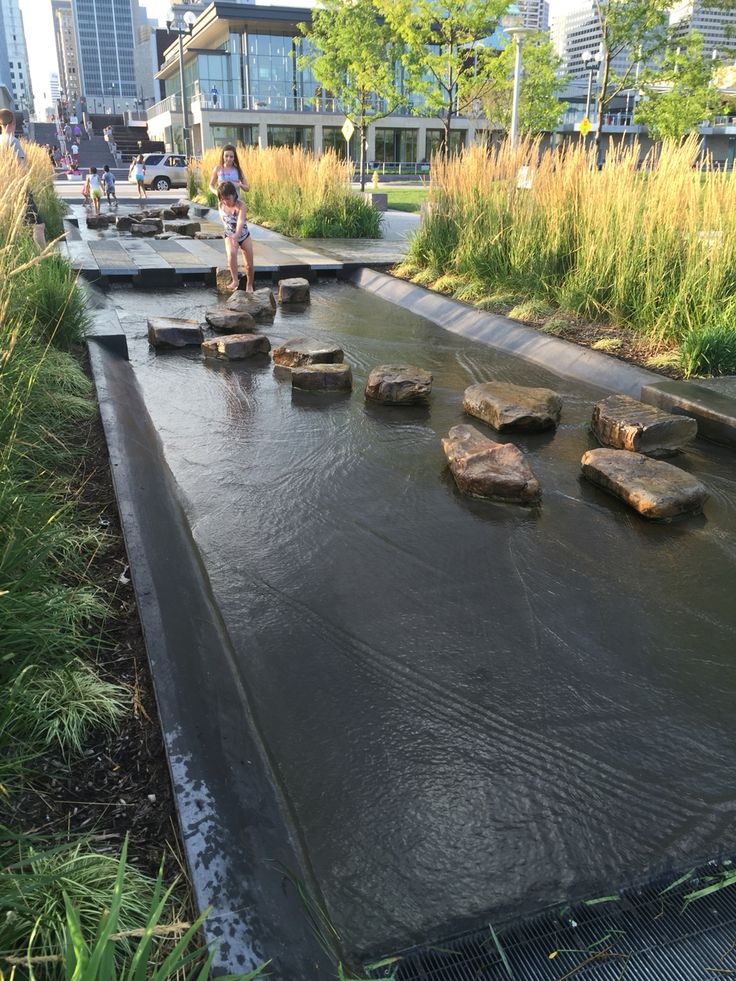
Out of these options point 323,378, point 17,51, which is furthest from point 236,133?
point 17,51

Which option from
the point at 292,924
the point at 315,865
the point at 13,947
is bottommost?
the point at 315,865

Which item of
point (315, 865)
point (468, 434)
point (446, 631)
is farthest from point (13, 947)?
point (468, 434)

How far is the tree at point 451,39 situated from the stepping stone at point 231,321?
14254mm

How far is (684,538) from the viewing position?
3834 mm

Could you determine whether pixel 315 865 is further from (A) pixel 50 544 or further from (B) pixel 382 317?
(B) pixel 382 317

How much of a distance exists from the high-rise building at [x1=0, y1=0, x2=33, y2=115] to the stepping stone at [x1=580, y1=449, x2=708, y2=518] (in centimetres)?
19355

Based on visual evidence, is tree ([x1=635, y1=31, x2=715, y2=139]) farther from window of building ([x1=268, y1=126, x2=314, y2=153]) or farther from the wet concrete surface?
window of building ([x1=268, y1=126, x2=314, y2=153])

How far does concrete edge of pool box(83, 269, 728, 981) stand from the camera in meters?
1.63

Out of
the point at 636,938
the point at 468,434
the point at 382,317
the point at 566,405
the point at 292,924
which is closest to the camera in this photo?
the point at 292,924

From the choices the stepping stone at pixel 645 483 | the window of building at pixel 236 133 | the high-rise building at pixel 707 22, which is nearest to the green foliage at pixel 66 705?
the stepping stone at pixel 645 483

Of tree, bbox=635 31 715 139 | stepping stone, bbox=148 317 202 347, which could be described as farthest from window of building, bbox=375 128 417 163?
stepping stone, bbox=148 317 202 347

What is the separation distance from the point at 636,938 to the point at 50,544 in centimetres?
197

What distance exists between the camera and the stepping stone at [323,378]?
20.0ft

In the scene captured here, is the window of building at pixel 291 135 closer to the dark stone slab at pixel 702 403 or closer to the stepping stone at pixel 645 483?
the dark stone slab at pixel 702 403
